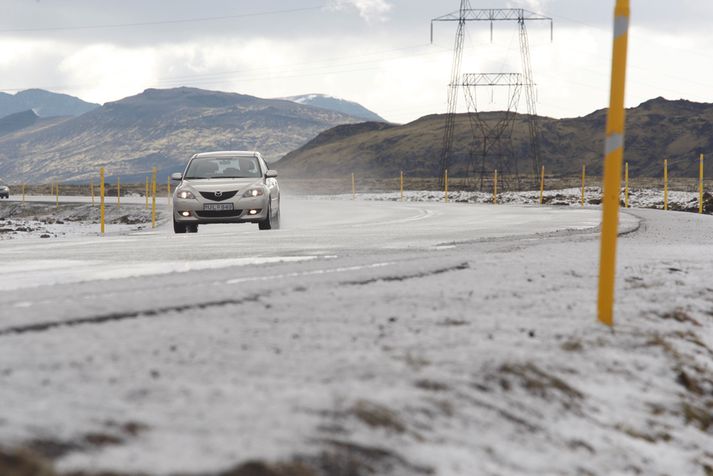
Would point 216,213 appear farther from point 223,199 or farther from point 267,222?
point 267,222

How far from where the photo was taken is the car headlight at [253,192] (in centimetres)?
1675

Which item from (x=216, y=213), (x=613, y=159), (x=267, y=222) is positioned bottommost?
(x=267, y=222)

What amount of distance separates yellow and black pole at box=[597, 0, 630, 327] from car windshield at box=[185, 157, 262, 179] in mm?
13017

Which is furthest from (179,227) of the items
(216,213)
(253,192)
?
(253,192)

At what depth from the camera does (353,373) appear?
138 inches

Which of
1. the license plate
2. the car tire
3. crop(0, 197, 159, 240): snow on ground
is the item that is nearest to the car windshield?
the car tire

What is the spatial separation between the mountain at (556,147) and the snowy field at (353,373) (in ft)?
328

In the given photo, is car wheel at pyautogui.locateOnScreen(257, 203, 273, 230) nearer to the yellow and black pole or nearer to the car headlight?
the car headlight

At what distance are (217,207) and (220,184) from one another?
1.68 feet

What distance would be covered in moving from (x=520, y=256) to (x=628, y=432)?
5.14m

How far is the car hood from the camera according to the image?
1680 centimetres

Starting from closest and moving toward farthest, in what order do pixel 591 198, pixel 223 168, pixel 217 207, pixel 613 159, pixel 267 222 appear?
pixel 613 159 < pixel 217 207 < pixel 267 222 < pixel 223 168 < pixel 591 198

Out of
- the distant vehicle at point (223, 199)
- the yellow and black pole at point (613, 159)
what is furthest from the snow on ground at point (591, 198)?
the yellow and black pole at point (613, 159)

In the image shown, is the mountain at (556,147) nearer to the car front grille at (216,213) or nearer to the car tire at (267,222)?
the car tire at (267,222)
